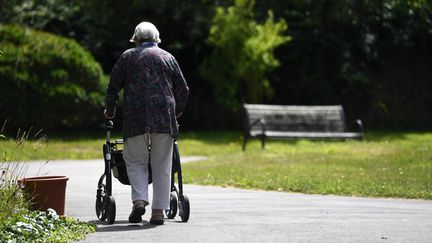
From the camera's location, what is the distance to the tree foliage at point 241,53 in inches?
1034

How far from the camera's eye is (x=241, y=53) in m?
26.4

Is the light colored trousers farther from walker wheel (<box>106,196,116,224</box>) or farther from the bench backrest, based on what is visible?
the bench backrest

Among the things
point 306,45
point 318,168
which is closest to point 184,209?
point 318,168

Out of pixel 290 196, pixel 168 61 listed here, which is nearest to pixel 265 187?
pixel 290 196

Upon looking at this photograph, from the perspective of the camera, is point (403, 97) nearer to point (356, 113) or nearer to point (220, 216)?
point (356, 113)

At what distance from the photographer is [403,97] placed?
98.4ft

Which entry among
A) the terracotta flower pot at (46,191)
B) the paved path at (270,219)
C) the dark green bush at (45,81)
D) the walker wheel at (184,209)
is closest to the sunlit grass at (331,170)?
the paved path at (270,219)

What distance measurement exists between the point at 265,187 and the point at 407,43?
1796 centimetres

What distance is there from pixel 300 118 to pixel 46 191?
1451 cm

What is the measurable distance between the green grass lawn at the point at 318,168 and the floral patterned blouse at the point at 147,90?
3.93ft

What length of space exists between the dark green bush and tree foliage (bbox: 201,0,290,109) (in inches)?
163

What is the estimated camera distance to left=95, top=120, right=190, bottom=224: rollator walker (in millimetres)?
8727

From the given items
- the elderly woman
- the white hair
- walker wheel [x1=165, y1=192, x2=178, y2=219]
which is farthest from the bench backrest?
the elderly woman

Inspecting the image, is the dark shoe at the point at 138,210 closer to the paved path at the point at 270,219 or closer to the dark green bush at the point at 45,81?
the paved path at the point at 270,219
